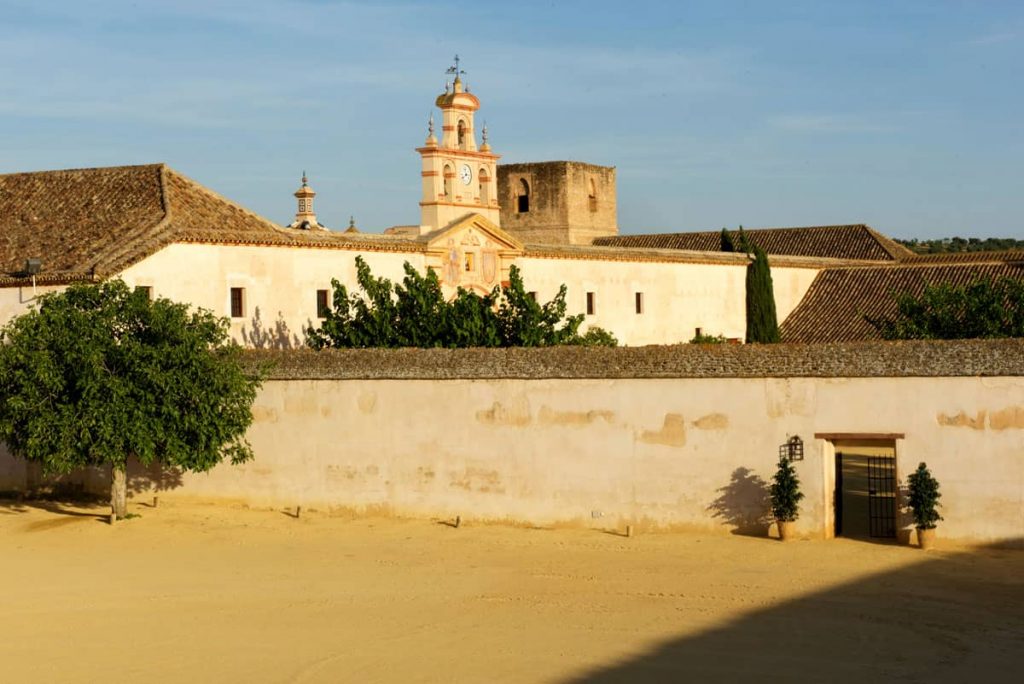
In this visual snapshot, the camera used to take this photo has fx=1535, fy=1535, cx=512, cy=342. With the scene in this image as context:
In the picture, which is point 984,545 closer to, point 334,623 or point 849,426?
point 849,426

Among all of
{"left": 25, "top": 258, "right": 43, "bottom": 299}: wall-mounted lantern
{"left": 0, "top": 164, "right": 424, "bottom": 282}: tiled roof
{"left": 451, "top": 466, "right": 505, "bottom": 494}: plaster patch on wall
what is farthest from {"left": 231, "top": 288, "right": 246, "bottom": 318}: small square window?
{"left": 451, "top": 466, "right": 505, "bottom": 494}: plaster patch on wall

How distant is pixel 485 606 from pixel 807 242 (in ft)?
147

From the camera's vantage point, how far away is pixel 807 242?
197 feet

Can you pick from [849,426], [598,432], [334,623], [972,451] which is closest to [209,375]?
[598,432]

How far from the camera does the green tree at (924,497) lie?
64.4ft

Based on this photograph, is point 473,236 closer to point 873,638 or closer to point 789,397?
point 789,397

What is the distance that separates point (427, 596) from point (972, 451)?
729cm

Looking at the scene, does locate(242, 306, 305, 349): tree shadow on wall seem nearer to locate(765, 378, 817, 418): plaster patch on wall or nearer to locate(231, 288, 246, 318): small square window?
locate(231, 288, 246, 318): small square window

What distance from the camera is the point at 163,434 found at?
2317 cm

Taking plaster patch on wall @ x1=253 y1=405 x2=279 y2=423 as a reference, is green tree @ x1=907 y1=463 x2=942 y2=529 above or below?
below

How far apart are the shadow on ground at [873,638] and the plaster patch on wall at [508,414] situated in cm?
599

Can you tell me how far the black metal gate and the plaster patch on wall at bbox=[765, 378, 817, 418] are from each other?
59.9 inches

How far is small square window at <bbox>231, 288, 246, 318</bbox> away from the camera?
31.0 metres

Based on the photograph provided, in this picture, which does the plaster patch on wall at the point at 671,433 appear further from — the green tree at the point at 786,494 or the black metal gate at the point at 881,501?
the black metal gate at the point at 881,501
